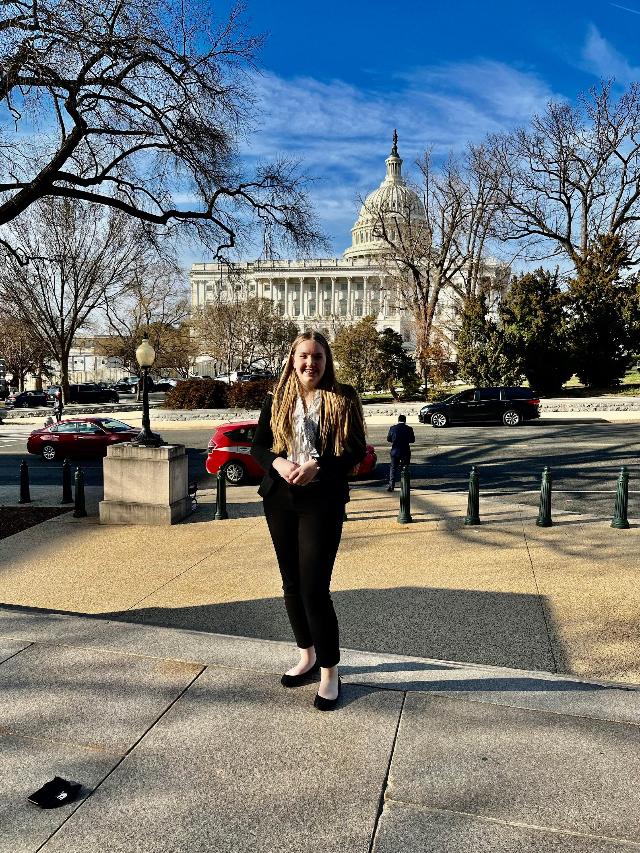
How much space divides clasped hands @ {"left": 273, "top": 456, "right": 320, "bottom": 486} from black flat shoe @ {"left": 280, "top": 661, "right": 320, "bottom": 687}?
4.18ft

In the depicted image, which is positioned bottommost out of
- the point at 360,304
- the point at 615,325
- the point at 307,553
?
the point at 307,553

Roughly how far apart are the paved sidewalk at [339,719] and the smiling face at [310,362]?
6.04ft

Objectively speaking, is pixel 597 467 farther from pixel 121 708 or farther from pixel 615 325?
pixel 615 325

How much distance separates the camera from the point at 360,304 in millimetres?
118312

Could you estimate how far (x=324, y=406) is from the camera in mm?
3461

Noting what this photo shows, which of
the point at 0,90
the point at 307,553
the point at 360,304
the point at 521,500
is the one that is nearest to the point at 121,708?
the point at 307,553

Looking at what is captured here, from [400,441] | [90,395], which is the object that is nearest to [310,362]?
[400,441]

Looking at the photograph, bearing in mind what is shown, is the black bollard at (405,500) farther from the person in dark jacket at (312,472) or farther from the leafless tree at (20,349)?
the leafless tree at (20,349)

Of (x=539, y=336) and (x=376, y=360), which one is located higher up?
(x=539, y=336)

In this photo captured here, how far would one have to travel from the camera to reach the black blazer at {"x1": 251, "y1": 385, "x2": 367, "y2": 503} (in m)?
3.39

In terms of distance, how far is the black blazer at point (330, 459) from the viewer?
3393 mm

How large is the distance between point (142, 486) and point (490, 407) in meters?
19.0

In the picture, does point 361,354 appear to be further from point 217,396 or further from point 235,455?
point 235,455

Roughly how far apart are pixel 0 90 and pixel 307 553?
28.4 feet
